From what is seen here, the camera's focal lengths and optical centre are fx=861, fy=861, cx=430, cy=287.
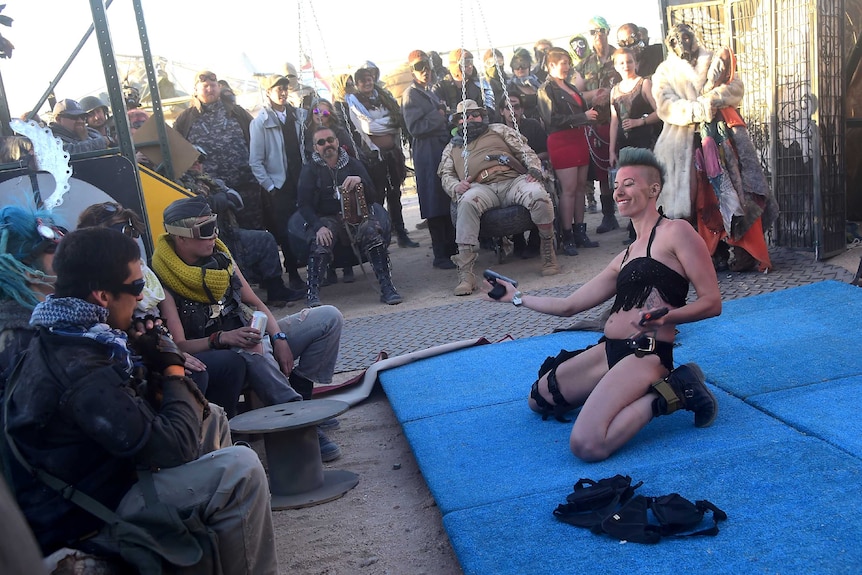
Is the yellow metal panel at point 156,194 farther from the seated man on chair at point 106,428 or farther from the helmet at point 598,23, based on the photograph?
the helmet at point 598,23

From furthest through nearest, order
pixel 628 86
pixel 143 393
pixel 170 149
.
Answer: pixel 628 86
pixel 170 149
pixel 143 393

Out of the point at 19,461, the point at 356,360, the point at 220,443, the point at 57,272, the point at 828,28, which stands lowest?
the point at 356,360

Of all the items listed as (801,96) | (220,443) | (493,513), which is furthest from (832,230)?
(220,443)

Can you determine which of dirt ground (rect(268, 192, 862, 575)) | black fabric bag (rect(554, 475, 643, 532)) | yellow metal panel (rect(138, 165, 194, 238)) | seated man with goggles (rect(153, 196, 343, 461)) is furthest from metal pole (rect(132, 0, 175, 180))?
black fabric bag (rect(554, 475, 643, 532))

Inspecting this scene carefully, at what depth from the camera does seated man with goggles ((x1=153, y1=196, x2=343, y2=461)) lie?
4.23 metres

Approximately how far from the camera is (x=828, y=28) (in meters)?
7.25

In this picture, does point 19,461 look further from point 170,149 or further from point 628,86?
point 628,86

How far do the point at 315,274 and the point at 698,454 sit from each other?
16.0 ft

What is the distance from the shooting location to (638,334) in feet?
12.8

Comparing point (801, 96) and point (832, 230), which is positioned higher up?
point (801, 96)

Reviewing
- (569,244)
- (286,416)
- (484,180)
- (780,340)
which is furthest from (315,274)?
(780,340)

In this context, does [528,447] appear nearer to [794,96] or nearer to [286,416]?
[286,416]

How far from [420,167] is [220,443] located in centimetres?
558

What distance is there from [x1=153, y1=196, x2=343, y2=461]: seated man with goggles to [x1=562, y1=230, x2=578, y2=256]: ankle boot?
4.80 metres
